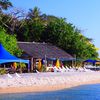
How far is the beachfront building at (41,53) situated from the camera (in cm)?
4128

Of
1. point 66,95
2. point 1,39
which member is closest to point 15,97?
point 66,95

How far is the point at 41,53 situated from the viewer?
4303cm

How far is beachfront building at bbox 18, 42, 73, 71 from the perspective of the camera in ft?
135

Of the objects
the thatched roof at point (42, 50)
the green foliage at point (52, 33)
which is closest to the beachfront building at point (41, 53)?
the thatched roof at point (42, 50)

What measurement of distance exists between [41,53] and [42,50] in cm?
151

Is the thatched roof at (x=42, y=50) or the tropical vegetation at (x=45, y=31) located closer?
the thatched roof at (x=42, y=50)

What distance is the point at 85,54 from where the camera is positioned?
51.4 meters

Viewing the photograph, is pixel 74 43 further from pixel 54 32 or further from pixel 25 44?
pixel 25 44

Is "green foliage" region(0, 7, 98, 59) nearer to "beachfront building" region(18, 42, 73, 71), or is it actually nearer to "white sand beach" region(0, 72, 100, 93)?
"beachfront building" region(18, 42, 73, 71)

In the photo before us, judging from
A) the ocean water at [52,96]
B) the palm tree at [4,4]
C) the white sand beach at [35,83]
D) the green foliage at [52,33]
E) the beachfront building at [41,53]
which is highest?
the palm tree at [4,4]

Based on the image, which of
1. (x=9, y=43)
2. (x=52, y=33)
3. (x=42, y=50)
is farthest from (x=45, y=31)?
(x=9, y=43)

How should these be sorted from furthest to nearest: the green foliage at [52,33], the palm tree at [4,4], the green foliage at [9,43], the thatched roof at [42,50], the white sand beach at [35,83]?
1. the palm tree at [4,4]
2. the green foliage at [52,33]
3. the thatched roof at [42,50]
4. the green foliage at [9,43]
5. the white sand beach at [35,83]

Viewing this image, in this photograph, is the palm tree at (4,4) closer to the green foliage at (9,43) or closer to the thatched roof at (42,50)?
the thatched roof at (42,50)

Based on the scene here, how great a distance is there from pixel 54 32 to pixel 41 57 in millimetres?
7993
